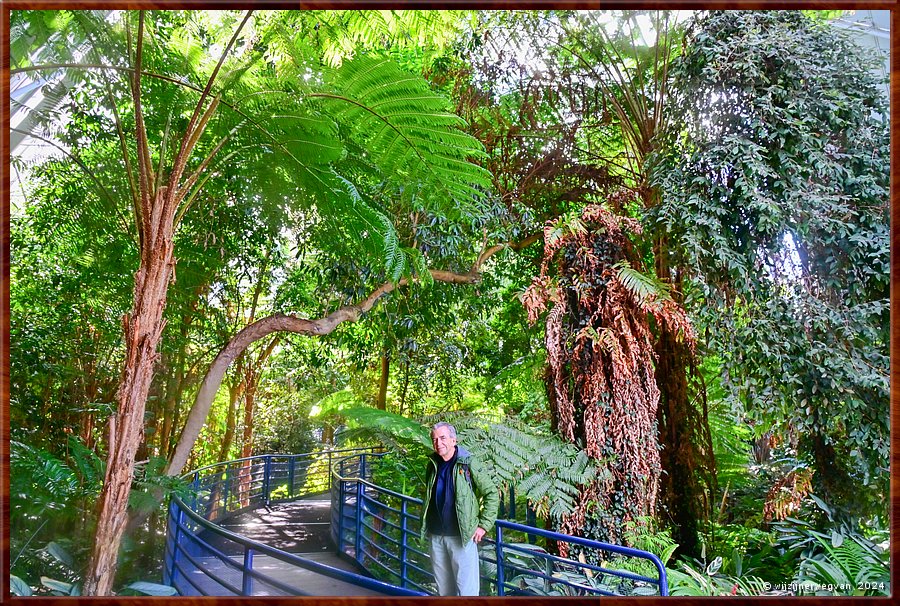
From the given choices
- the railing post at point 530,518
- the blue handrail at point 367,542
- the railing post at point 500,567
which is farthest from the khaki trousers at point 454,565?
the railing post at point 530,518

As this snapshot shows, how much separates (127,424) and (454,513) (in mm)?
1217

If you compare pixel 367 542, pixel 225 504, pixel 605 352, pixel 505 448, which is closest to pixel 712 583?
pixel 505 448

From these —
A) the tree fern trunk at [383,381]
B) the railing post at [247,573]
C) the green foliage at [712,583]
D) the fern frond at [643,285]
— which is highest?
the fern frond at [643,285]

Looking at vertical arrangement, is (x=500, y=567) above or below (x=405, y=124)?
below

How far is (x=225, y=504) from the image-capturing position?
2.80 meters

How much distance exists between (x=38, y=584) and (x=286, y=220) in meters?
1.90

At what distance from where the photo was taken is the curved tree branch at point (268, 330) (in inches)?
114

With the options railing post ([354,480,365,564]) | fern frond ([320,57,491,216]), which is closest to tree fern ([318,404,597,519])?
railing post ([354,480,365,564])

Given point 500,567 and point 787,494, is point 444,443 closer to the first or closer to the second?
point 500,567

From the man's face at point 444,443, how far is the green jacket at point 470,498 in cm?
3

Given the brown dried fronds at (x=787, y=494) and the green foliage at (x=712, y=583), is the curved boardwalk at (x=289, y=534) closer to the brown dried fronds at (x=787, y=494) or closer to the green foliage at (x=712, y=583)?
the green foliage at (x=712, y=583)

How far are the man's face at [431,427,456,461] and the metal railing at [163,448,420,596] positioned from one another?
777 mm

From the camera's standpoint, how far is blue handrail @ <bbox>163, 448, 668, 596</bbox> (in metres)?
2.35

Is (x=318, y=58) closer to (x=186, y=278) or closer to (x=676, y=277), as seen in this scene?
(x=186, y=278)
